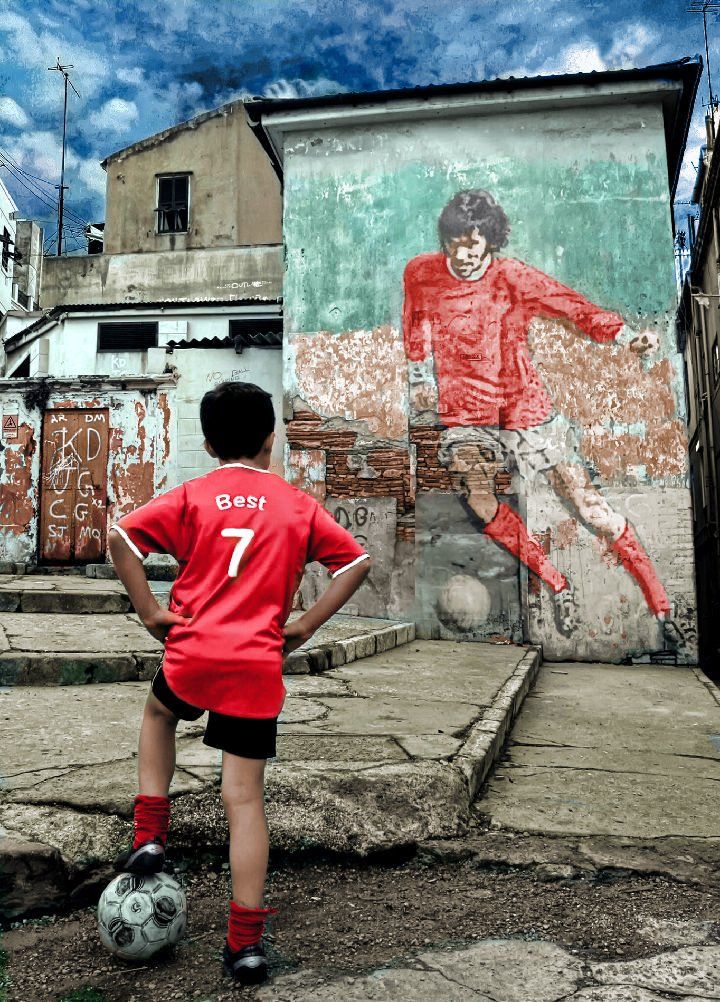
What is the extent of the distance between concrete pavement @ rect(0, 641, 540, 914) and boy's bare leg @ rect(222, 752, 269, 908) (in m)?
0.68

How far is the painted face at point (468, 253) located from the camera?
343 inches

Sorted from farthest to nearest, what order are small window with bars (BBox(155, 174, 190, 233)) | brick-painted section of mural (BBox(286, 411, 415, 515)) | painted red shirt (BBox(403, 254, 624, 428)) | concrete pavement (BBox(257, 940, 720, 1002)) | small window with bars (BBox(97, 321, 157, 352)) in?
small window with bars (BBox(155, 174, 190, 233)) → small window with bars (BBox(97, 321, 157, 352)) → brick-painted section of mural (BBox(286, 411, 415, 515)) → painted red shirt (BBox(403, 254, 624, 428)) → concrete pavement (BBox(257, 940, 720, 1002))

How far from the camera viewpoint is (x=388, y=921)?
2.11 m

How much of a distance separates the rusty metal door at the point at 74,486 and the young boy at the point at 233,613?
971 centimetres

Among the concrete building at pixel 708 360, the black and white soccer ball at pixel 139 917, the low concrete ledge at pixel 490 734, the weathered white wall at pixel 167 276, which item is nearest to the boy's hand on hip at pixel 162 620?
the black and white soccer ball at pixel 139 917

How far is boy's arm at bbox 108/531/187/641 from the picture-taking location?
75.4 inches

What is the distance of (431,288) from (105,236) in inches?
601

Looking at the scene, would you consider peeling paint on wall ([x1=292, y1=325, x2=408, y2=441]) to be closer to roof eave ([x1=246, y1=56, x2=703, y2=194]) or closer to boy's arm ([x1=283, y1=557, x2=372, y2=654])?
roof eave ([x1=246, y1=56, x2=703, y2=194])

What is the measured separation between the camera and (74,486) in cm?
1127

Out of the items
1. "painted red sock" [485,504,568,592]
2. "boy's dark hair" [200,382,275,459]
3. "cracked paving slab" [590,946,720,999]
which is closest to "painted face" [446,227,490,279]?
"painted red sock" [485,504,568,592]

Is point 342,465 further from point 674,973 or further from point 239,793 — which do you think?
point 674,973

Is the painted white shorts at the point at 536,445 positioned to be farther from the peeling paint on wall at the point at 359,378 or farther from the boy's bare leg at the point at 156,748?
the boy's bare leg at the point at 156,748

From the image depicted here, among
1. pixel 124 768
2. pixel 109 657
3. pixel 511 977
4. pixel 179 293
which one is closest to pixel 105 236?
pixel 179 293

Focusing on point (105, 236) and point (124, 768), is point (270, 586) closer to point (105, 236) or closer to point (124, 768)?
point (124, 768)
